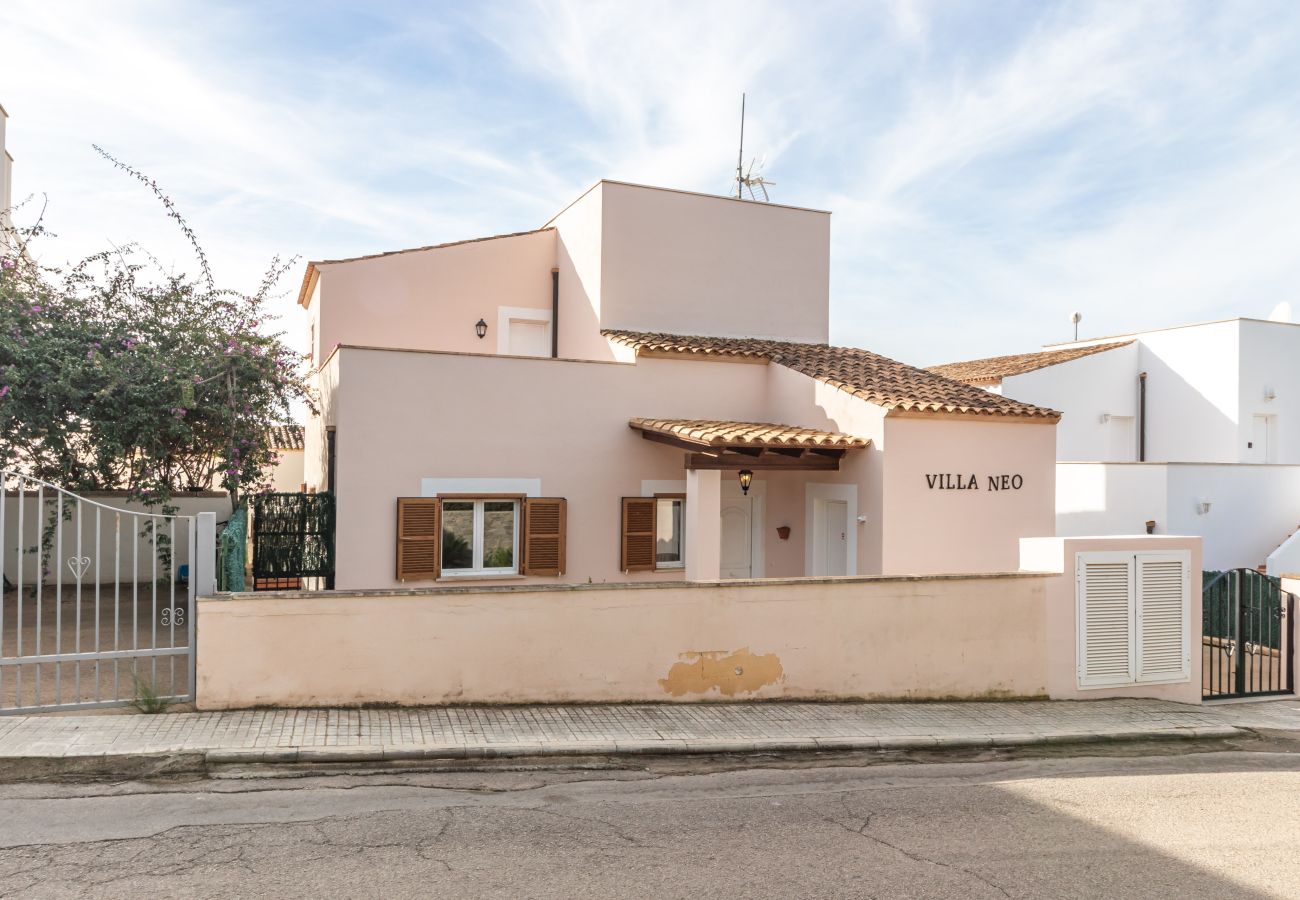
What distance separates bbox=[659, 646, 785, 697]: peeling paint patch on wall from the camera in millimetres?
9219

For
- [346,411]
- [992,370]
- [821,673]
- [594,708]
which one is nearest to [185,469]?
[346,411]

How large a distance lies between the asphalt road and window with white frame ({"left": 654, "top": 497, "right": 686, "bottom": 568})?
6712 millimetres

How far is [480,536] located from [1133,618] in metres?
8.38

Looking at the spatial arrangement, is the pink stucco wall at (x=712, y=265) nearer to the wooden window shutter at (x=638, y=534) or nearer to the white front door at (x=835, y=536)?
the wooden window shutter at (x=638, y=534)

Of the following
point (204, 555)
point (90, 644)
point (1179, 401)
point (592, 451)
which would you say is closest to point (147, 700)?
point (204, 555)

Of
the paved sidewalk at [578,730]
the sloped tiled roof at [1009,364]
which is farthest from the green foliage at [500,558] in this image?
the sloped tiled roof at [1009,364]

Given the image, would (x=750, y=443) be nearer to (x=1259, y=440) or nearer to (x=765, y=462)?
(x=765, y=462)

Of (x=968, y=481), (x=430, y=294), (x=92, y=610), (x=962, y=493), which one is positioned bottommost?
(x=92, y=610)

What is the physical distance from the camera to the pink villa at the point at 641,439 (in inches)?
489

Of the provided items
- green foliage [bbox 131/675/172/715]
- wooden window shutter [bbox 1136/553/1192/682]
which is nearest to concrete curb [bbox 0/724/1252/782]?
green foliage [bbox 131/675/172/715]

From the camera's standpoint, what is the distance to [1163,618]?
10883 mm

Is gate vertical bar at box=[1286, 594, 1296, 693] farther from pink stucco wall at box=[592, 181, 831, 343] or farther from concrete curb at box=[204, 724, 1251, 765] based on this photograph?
pink stucco wall at box=[592, 181, 831, 343]

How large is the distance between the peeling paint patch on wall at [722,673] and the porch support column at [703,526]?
2.26 m

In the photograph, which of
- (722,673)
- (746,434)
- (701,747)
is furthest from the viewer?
(746,434)
